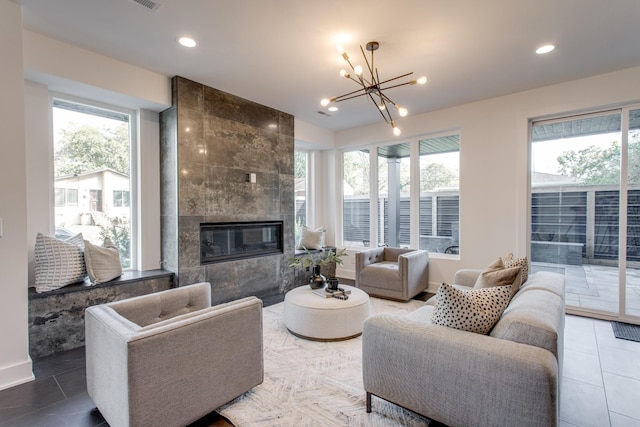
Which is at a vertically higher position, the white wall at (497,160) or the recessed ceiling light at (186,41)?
the recessed ceiling light at (186,41)

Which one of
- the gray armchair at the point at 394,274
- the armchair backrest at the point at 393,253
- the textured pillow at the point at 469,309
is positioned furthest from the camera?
the armchair backrest at the point at 393,253

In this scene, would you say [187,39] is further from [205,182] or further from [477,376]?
→ [477,376]

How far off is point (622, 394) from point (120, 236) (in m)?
4.87

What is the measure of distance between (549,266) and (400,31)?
358cm

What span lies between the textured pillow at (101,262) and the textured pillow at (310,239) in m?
2.87

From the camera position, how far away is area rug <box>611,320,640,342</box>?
3053 mm

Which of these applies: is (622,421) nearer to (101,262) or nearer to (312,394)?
(312,394)

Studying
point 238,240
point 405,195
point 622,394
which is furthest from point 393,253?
point 622,394

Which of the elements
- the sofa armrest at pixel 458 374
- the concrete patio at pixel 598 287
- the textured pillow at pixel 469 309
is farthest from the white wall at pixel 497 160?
the sofa armrest at pixel 458 374

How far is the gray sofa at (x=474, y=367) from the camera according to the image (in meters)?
1.30

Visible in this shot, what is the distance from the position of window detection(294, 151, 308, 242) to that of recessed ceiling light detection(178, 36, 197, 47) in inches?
123

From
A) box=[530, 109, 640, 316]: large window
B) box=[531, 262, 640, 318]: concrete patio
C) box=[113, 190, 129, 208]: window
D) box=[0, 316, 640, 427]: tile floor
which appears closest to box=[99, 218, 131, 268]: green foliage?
box=[113, 190, 129, 208]: window

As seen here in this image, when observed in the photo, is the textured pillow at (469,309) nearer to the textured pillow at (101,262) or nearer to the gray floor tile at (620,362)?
the gray floor tile at (620,362)

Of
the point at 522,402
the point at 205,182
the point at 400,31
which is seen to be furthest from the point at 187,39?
the point at 522,402
